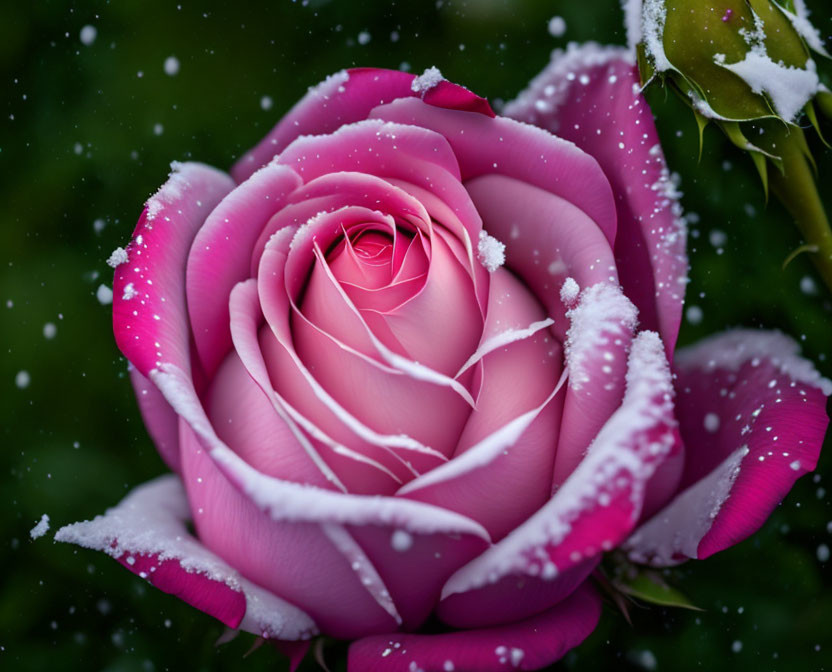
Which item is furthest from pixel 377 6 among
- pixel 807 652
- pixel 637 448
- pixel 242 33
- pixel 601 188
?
pixel 807 652

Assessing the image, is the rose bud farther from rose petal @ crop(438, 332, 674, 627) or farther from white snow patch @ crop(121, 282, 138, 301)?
white snow patch @ crop(121, 282, 138, 301)

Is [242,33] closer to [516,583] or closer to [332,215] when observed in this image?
[332,215]

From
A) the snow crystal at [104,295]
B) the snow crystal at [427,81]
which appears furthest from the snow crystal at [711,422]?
the snow crystal at [104,295]

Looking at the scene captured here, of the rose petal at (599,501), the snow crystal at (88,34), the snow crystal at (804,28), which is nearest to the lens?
the rose petal at (599,501)

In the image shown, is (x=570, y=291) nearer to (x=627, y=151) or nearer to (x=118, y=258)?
(x=627, y=151)

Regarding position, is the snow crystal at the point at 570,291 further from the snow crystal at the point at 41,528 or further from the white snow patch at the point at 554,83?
the snow crystal at the point at 41,528

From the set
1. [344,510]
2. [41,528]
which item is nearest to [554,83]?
[344,510]
